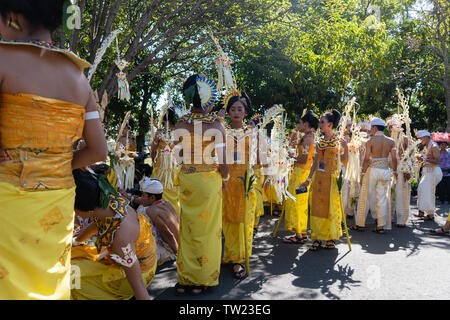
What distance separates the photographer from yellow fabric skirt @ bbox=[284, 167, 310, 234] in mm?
5926

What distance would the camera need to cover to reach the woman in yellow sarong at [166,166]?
564 centimetres

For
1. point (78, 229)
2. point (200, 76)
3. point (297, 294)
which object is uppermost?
point (200, 76)

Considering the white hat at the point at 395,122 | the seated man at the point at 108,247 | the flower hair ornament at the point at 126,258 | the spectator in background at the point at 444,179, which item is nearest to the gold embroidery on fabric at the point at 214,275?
the seated man at the point at 108,247

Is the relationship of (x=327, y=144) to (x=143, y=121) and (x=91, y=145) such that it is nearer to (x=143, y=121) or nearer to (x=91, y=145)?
(x=91, y=145)

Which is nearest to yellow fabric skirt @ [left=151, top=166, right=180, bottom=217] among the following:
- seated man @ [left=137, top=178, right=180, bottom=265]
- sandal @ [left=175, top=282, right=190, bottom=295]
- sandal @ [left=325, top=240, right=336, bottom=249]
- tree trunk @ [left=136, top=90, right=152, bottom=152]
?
seated man @ [left=137, top=178, right=180, bottom=265]

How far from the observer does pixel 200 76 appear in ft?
12.4

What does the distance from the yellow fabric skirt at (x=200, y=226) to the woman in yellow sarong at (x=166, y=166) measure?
191 cm

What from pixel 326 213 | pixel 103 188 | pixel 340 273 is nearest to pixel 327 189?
pixel 326 213

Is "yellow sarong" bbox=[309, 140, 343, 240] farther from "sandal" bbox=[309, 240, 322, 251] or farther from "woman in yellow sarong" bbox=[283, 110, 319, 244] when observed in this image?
"woman in yellow sarong" bbox=[283, 110, 319, 244]

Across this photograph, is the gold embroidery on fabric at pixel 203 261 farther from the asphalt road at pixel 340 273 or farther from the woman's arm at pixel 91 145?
the woman's arm at pixel 91 145

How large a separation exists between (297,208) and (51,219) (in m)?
4.65

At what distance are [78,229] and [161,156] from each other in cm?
231
